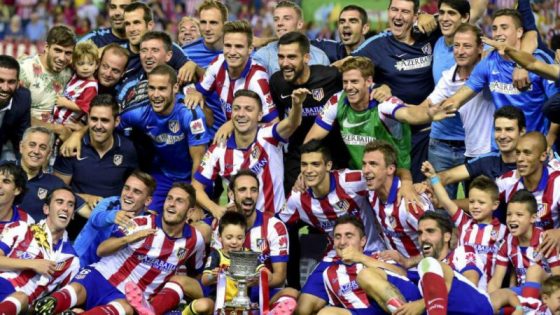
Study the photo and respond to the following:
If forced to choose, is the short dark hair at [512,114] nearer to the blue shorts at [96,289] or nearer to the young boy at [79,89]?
the blue shorts at [96,289]

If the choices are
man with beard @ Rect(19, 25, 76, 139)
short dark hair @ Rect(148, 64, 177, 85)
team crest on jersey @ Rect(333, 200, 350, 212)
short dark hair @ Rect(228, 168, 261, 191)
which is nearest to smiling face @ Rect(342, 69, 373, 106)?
team crest on jersey @ Rect(333, 200, 350, 212)

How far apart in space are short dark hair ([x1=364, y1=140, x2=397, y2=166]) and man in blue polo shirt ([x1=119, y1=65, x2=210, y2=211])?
6.29 feet

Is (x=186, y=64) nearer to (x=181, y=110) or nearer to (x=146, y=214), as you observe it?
(x=181, y=110)

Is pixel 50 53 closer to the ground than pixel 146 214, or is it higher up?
A: higher up

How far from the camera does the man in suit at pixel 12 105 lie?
41.7ft

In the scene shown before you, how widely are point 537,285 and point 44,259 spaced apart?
4.08m

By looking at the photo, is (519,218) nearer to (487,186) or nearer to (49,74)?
(487,186)

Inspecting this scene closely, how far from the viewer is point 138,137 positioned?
517 inches

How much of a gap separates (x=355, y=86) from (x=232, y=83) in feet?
4.99

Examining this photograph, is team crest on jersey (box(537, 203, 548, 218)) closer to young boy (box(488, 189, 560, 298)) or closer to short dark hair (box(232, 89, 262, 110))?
young boy (box(488, 189, 560, 298))

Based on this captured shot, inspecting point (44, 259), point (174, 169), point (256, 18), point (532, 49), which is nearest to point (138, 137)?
point (174, 169)

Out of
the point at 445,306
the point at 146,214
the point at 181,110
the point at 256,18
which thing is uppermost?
the point at 256,18

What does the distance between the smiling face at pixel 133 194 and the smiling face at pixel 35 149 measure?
0.92 m

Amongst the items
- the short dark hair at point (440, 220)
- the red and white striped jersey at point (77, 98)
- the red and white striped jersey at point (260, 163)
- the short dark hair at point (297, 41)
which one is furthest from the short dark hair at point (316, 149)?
the red and white striped jersey at point (77, 98)
